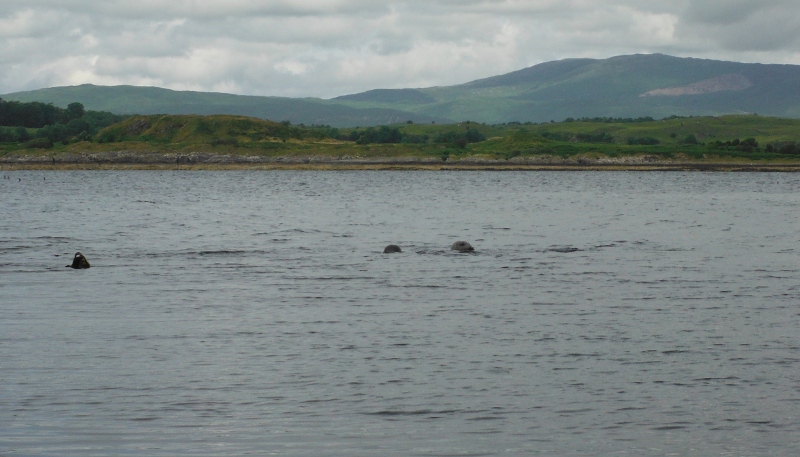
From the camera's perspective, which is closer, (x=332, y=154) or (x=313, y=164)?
(x=313, y=164)

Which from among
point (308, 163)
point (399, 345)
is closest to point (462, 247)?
point (399, 345)

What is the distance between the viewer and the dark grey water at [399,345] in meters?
16.3

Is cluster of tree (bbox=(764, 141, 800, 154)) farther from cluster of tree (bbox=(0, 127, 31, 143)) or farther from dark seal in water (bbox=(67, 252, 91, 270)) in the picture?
dark seal in water (bbox=(67, 252, 91, 270))

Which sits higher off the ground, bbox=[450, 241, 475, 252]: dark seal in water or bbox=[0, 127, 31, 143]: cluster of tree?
bbox=[0, 127, 31, 143]: cluster of tree

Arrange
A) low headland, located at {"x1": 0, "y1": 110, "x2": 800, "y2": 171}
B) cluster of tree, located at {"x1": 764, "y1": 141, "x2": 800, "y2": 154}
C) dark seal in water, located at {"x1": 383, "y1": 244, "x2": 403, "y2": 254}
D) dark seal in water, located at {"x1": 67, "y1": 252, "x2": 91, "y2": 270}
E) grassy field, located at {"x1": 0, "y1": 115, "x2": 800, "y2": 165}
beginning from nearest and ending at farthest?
dark seal in water, located at {"x1": 67, "y1": 252, "x2": 91, "y2": 270}
dark seal in water, located at {"x1": 383, "y1": 244, "x2": 403, "y2": 254}
low headland, located at {"x1": 0, "y1": 110, "x2": 800, "y2": 171}
grassy field, located at {"x1": 0, "y1": 115, "x2": 800, "y2": 165}
cluster of tree, located at {"x1": 764, "y1": 141, "x2": 800, "y2": 154}

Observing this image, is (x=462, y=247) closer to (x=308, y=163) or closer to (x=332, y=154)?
(x=308, y=163)

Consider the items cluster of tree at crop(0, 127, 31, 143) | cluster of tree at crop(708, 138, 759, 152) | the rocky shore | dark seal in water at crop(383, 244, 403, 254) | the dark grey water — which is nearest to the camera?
the dark grey water

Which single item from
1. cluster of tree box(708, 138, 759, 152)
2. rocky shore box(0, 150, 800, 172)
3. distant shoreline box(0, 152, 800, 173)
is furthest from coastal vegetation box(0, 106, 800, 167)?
distant shoreline box(0, 152, 800, 173)

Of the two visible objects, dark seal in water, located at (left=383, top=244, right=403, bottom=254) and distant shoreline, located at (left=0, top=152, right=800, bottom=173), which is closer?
dark seal in water, located at (left=383, top=244, right=403, bottom=254)

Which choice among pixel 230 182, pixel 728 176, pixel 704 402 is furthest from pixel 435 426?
pixel 728 176

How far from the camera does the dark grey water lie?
1627 centimetres

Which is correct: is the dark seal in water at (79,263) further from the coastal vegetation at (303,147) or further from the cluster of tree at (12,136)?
the cluster of tree at (12,136)

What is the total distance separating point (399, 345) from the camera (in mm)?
23312

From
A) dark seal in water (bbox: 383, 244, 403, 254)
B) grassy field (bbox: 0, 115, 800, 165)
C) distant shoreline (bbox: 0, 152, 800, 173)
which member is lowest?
dark seal in water (bbox: 383, 244, 403, 254)
